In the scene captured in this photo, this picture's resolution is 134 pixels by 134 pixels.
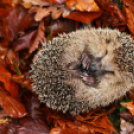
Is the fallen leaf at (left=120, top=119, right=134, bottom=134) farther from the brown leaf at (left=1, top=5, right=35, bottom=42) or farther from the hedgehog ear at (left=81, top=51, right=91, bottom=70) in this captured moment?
the brown leaf at (left=1, top=5, right=35, bottom=42)

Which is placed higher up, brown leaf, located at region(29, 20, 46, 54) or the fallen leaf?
brown leaf, located at region(29, 20, 46, 54)

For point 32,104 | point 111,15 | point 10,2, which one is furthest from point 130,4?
point 32,104

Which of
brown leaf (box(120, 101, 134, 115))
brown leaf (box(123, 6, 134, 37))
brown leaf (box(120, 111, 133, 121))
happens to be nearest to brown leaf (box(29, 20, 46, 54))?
brown leaf (box(123, 6, 134, 37))

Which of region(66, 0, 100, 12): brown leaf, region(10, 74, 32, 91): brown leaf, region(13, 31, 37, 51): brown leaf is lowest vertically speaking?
region(10, 74, 32, 91): brown leaf

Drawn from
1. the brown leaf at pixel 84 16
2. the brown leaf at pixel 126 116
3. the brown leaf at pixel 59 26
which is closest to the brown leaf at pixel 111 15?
the brown leaf at pixel 84 16

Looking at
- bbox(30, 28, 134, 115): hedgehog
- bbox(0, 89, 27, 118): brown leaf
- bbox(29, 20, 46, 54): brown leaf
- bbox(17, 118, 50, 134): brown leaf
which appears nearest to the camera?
bbox(30, 28, 134, 115): hedgehog

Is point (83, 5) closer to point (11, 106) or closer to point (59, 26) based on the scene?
point (59, 26)

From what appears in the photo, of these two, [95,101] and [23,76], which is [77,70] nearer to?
[95,101]
